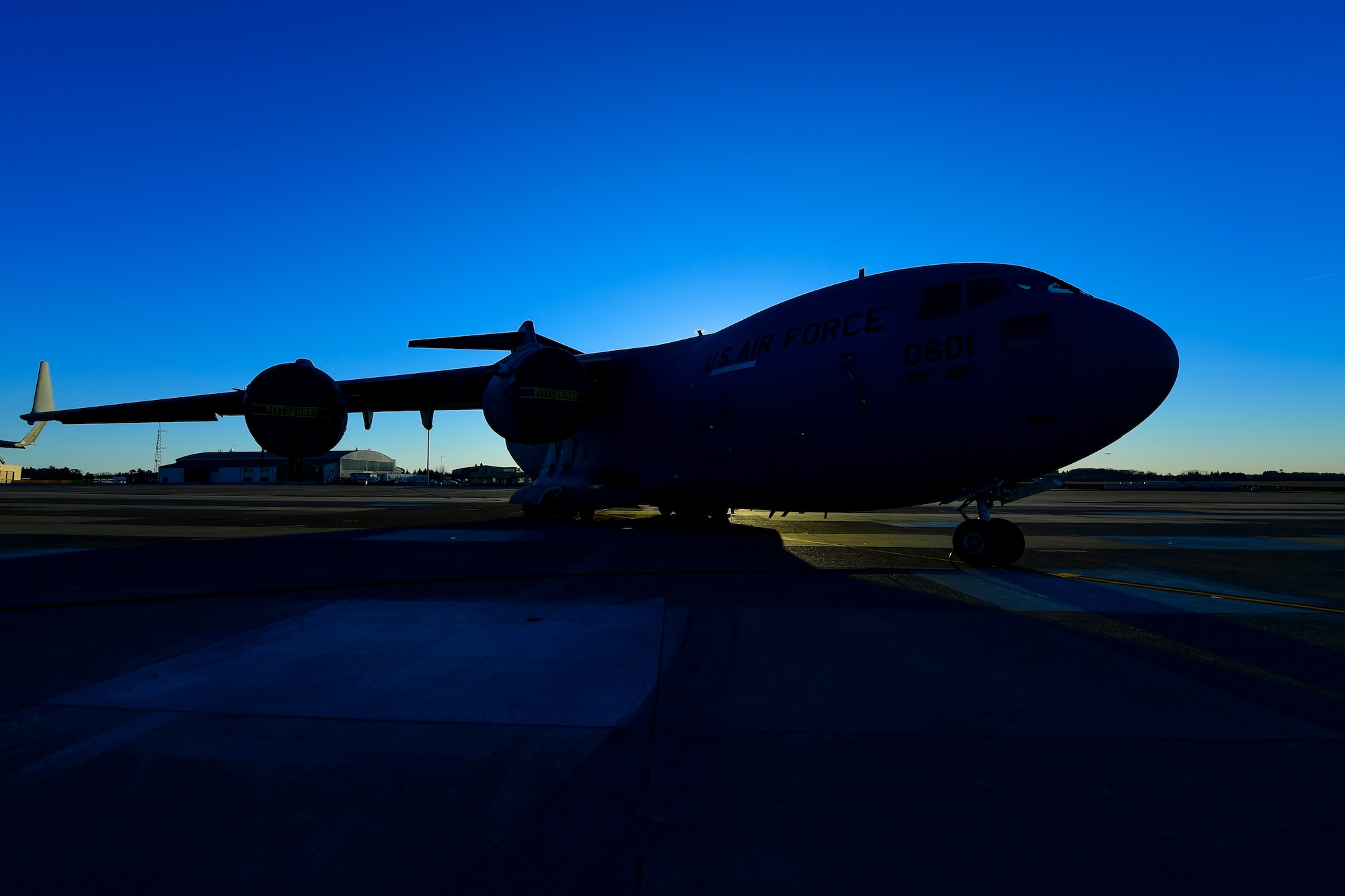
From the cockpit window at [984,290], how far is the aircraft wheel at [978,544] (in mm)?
2687

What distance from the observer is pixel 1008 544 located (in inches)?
320

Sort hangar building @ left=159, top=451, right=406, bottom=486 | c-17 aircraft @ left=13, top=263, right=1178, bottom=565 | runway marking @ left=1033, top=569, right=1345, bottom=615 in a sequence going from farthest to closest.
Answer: hangar building @ left=159, top=451, right=406, bottom=486 → c-17 aircraft @ left=13, top=263, right=1178, bottom=565 → runway marking @ left=1033, top=569, right=1345, bottom=615

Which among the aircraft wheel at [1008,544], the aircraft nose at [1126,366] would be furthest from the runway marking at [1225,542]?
the aircraft nose at [1126,366]

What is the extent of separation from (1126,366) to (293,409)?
14.4 metres

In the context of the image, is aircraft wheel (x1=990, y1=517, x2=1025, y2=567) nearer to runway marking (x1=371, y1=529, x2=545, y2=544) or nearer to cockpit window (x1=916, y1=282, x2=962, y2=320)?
cockpit window (x1=916, y1=282, x2=962, y2=320)

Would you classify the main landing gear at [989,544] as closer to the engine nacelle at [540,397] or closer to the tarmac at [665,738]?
the tarmac at [665,738]

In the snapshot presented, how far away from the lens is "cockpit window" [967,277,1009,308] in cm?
823

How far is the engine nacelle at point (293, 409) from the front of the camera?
13875 mm

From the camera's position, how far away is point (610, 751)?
2623 millimetres

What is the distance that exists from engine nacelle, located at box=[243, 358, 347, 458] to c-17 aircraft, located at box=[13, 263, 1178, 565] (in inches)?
1.1

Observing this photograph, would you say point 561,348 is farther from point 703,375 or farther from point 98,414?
point 98,414

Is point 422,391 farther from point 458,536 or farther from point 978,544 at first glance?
point 978,544

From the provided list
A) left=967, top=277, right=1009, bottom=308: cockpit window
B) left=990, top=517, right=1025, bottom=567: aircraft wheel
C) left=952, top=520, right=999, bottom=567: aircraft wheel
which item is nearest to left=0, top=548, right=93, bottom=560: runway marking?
left=952, top=520, right=999, bottom=567: aircraft wheel

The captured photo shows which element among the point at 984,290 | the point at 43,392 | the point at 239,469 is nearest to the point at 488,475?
the point at 239,469
